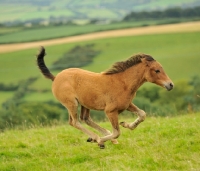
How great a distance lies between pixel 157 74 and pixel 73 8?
305 feet

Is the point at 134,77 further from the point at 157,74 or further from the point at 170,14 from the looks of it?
the point at 170,14

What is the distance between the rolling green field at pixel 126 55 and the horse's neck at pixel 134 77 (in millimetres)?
35637

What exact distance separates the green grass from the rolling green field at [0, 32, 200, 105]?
34.9 metres

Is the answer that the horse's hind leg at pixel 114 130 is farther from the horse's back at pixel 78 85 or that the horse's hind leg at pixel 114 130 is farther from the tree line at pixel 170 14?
the tree line at pixel 170 14

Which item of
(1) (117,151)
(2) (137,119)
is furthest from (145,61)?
(1) (117,151)

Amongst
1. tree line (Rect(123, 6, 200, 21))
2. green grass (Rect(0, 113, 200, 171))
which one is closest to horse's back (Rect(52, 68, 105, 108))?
green grass (Rect(0, 113, 200, 171))

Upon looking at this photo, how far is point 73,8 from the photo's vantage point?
10169cm

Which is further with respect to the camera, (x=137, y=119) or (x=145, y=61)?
(x=137, y=119)

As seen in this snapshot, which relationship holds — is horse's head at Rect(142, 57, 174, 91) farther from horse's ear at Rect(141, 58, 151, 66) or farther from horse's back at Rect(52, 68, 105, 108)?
horse's back at Rect(52, 68, 105, 108)

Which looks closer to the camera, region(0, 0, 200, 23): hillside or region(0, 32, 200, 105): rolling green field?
region(0, 32, 200, 105): rolling green field

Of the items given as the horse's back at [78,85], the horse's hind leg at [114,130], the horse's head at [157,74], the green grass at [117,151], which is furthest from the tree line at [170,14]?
the horse's hind leg at [114,130]

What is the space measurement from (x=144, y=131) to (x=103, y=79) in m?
1.98

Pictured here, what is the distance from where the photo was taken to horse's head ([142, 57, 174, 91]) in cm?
1053

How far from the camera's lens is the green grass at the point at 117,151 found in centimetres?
912
